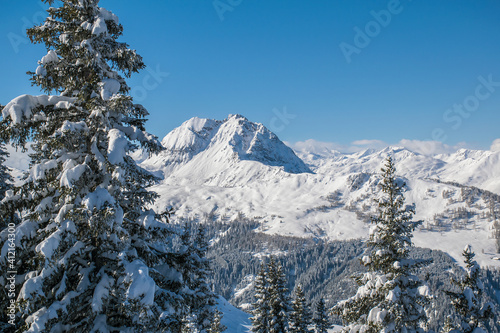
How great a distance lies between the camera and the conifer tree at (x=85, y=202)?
6508mm

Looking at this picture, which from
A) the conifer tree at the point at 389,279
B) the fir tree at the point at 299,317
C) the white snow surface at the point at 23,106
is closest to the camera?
the white snow surface at the point at 23,106

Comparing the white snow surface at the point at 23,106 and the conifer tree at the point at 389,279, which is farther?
the conifer tree at the point at 389,279

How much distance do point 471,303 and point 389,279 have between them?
14.2 ft

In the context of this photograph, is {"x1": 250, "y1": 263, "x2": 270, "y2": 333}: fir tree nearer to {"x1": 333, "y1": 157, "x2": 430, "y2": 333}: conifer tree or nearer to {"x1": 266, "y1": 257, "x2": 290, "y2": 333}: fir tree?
{"x1": 266, "y1": 257, "x2": 290, "y2": 333}: fir tree

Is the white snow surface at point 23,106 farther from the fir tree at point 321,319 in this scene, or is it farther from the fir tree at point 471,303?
the fir tree at point 321,319

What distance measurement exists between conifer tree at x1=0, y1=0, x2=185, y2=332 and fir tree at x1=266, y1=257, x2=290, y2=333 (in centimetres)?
2262

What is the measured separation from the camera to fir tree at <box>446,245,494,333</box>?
14.1 meters

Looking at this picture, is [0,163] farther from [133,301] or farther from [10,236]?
[133,301]

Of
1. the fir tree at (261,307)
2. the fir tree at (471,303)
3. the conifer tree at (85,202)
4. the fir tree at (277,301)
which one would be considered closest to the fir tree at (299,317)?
the fir tree at (277,301)

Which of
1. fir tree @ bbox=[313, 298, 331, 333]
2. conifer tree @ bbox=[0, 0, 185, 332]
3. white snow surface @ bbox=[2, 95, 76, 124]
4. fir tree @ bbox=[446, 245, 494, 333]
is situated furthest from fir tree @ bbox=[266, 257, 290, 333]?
white snow surface @ bbox=[2, 95, 76, 124]

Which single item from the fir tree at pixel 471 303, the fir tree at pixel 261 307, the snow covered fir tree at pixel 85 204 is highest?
the snow covered fir tree at pixel 85 204

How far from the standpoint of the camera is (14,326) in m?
7.26

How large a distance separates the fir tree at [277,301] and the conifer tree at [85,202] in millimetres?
22616

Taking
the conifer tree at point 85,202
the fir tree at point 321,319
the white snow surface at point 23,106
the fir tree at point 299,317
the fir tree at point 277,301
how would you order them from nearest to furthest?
the conifer tree at point 85,202 < the white snow surface at point 23,106 < the fir tree at point 277,301 < the fir tree at point 299,317 < the fir tree at point 321,319
